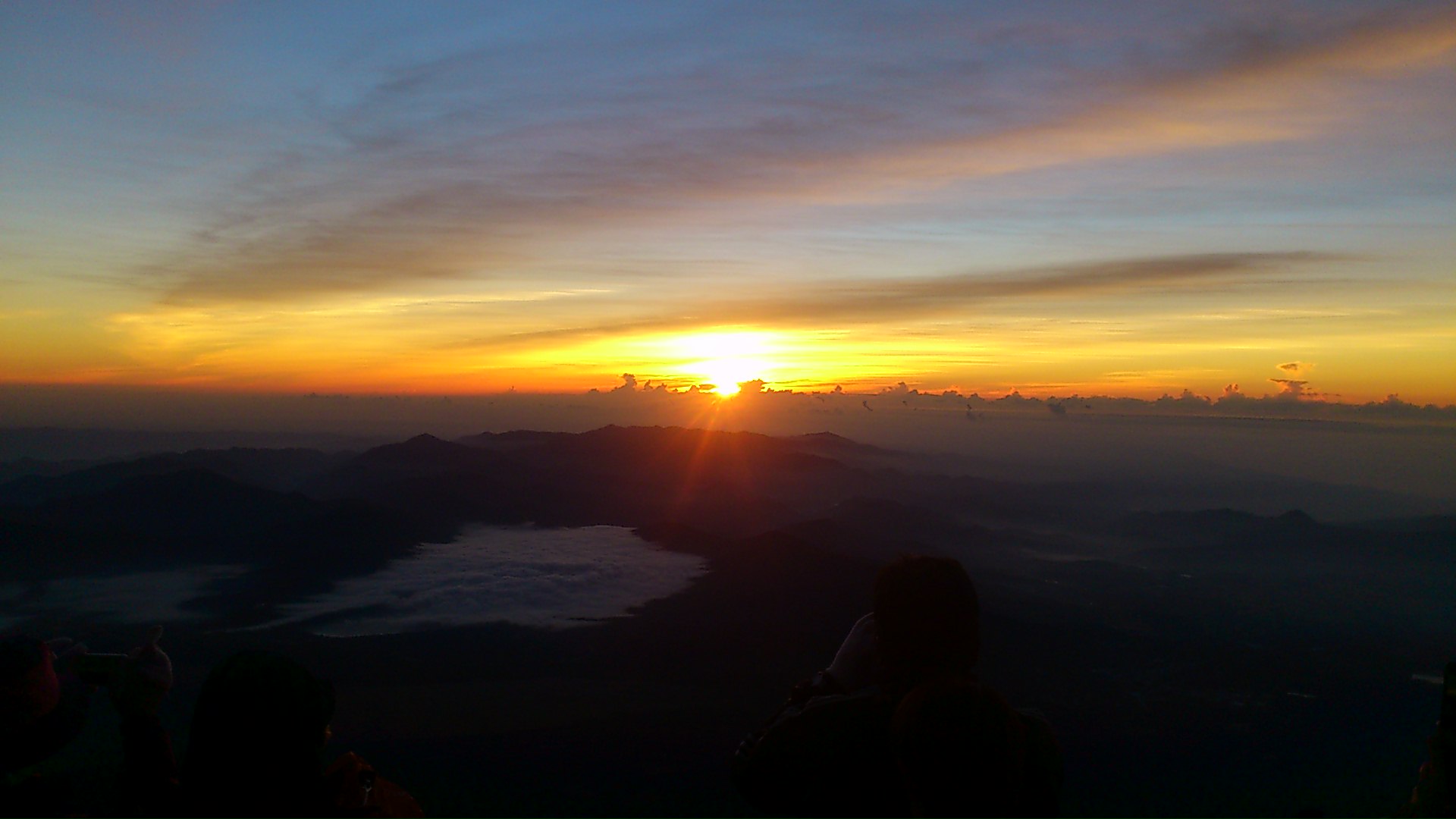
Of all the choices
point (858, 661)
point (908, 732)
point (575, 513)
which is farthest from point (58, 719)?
point (575, 513)

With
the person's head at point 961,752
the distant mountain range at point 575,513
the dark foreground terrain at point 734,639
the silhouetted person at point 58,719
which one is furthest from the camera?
the distant mountain range at point 575,513

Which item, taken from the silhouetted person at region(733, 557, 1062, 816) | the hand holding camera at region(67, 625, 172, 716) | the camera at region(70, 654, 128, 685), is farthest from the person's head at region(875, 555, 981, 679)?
the camera at region(70, 654, 128, 685)

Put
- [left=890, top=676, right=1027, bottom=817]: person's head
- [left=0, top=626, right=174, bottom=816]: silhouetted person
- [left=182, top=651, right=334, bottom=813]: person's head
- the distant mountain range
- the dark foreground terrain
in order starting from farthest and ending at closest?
1. the distant mountain range
2. the dark foreground terrain
3. [left=0, top=626, right=174, bottom=816]: silhouetted person
4. [left=182, top=651, right=334, bottom=813]: person's head
5. [left=890, top=676, right=1027, bottom=817]: person's head

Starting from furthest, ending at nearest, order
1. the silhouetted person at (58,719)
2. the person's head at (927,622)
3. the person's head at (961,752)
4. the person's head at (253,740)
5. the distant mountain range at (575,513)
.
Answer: the distant mountain range at (575,513) < the silhouetted person at (58,719) < the person's head at (253,740) < the person's head at (927,622) < the person's head at (961,752)

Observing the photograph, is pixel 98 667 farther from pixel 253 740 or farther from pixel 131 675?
pixel 253 740

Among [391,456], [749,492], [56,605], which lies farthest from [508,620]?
[391,456]

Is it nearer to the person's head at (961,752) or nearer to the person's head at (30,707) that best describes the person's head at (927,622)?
the person's head at (961,752)

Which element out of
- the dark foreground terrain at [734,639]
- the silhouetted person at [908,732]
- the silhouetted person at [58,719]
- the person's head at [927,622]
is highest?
the person's head at [927,622]

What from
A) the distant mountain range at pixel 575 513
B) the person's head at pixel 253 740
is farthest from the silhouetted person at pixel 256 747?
the distant mountain range at pixel 575 513

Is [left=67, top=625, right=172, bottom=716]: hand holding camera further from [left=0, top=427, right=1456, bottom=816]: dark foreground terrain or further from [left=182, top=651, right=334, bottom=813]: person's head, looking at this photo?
[left=0, top=427, right=1456, bottom=816]: dark foreground terrain
